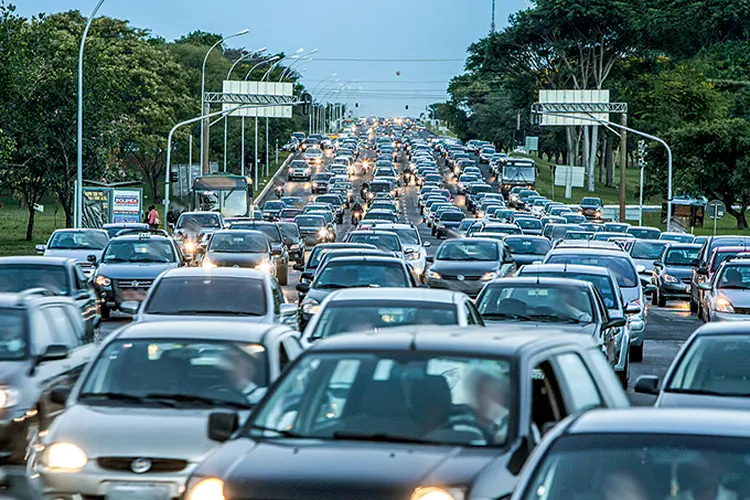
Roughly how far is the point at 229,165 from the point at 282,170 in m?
10.8

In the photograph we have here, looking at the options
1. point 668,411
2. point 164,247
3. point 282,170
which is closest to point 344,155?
point 282,170

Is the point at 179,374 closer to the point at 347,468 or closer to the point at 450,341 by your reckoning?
the point at 450,341

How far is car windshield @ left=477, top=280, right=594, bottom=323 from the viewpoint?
707 inches

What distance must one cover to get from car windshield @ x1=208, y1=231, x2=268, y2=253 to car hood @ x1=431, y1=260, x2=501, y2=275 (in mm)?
4543

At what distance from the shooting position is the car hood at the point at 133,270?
95.6 feet

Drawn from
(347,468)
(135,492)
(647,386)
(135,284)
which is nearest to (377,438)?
(347,468)

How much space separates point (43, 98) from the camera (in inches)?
2480

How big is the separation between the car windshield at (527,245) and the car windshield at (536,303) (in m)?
21.9

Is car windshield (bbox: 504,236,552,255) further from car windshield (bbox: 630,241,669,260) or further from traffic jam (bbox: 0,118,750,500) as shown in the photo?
traffic jam (bbox: 0,118,750,500)

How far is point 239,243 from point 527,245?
9131 millimetres

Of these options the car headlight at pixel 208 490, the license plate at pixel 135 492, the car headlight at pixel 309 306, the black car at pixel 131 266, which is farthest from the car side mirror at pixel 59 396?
the black car at pixel 131 266

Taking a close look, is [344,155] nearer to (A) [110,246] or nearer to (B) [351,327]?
(A) [110,246]

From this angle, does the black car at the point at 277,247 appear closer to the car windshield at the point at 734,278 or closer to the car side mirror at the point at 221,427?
the car windshield at the point at 734,278

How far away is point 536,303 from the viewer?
18.3 m
